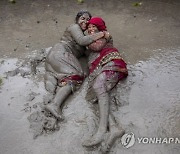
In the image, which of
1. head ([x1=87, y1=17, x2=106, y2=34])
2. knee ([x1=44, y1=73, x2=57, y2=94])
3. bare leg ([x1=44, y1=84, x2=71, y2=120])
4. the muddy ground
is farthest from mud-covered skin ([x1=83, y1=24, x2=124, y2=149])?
knee ([x1=44, y1=73, x2=57, y2=94])

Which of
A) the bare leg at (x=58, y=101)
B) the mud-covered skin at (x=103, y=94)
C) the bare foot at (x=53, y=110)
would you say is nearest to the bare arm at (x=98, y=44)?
the mud-covered skin at (x=103, y=94)

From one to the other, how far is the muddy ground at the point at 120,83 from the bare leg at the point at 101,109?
0.50 feet

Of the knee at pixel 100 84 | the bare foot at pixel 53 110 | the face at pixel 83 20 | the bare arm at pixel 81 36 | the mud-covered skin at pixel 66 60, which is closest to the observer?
the bare foot at pixel 53 110

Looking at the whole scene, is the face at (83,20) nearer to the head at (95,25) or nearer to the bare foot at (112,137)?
the head at (95,25)

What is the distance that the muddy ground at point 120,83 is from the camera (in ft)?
14.1

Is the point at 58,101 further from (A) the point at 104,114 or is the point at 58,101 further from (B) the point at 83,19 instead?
(B) the point at 83,19

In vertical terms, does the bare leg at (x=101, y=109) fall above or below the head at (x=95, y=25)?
below

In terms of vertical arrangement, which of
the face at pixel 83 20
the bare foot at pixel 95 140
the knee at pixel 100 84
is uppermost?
the face at pixel 83 20

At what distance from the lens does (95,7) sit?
763 centimetres

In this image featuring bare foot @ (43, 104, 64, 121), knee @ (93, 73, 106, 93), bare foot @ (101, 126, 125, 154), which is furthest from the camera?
knee @ (93, 73, 106, 93)

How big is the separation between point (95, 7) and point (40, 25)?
1.41 m

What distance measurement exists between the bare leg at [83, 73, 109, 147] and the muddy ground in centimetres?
15

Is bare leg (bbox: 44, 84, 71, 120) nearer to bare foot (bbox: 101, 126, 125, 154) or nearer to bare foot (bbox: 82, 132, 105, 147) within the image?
bare foot (bbox: 82, 132, 105, 147)

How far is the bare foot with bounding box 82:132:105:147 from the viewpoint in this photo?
4109mm
